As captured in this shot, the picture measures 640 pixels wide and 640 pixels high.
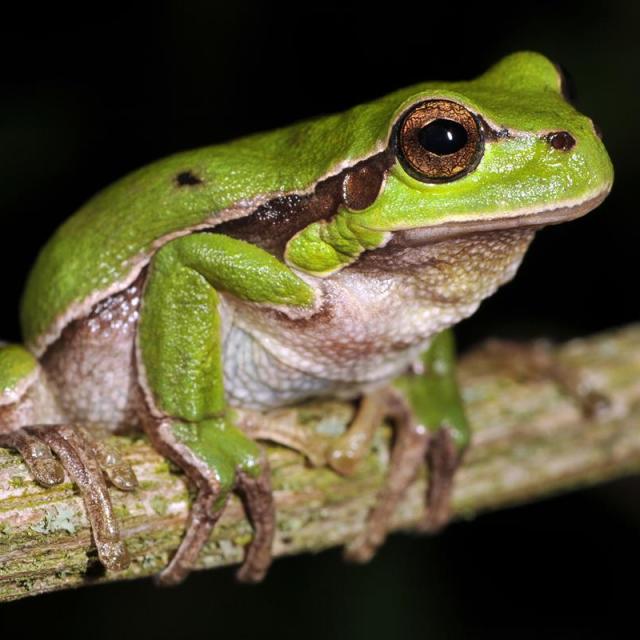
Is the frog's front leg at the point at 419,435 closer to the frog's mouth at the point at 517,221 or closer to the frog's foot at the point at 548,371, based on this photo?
the frog's foot at the point at 548,371

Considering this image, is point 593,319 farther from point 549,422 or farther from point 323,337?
point 323,337

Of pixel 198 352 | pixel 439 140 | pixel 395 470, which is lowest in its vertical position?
pixel 395 470

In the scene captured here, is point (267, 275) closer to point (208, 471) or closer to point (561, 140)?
point (208, 471)

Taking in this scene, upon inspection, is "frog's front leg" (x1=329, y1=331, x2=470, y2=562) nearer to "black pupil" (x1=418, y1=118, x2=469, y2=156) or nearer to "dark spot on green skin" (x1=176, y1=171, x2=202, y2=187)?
"dark spot on green skin" (x1=176, y1=171, x2=202, y2=187)

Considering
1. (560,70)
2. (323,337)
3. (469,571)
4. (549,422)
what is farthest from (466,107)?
(469,571)

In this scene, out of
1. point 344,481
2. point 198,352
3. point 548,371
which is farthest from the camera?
point 548,371

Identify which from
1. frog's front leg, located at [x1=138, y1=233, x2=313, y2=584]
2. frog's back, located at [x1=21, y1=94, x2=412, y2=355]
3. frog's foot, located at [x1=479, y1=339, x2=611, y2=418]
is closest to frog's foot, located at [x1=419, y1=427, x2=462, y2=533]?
frog's foot, located at [x1=479, y1=339, x2=611, y2=418]

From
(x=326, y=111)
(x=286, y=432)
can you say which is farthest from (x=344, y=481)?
(x=326, y=111)
